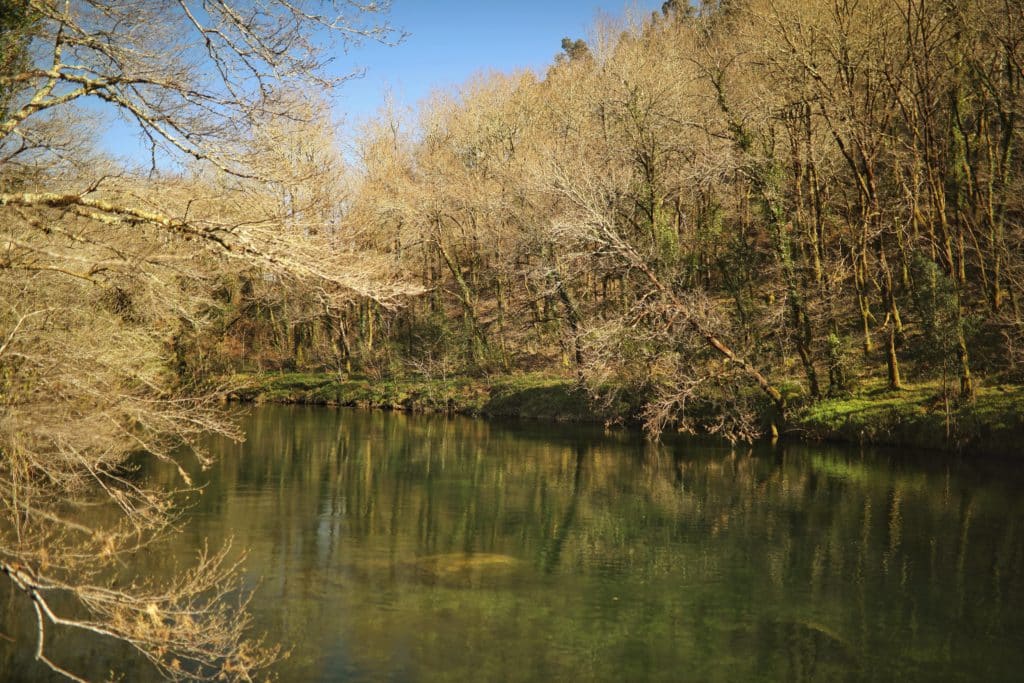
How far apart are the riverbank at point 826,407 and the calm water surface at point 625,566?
2.94ft

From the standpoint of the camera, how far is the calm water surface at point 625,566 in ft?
27.4

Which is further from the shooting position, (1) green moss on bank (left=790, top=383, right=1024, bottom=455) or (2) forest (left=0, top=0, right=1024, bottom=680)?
(1) green moss on bank (left=790, top=383, right=1024, bottom=455)

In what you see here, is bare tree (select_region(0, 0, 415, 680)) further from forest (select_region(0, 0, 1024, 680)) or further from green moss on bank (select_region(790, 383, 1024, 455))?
green moss on bank (select_region(790, 383, 1024, 455))

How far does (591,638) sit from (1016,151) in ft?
73.7

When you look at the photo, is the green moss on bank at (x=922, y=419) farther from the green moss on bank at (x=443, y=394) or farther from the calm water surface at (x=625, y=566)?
the green moss on bank at (x=443, y=394)

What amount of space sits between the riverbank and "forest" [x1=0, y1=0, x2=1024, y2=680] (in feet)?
1.16

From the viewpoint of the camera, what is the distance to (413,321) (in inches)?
1423

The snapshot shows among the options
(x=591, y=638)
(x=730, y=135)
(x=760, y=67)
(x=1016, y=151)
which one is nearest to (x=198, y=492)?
(x=591, y=638)

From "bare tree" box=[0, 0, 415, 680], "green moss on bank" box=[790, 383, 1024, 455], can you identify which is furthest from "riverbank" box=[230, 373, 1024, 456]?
"bare tree" box=[0, 0, 415, 680]

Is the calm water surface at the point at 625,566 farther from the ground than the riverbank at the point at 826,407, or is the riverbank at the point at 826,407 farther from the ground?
the riverbank at the point at 826,407

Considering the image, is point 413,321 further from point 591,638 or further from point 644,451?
point 591,638

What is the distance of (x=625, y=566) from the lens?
1151 cm

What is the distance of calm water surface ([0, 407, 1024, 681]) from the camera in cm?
835

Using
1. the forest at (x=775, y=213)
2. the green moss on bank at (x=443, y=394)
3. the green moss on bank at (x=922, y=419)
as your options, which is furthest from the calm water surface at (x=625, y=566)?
the green moss on bank at (x=443, y=394)
